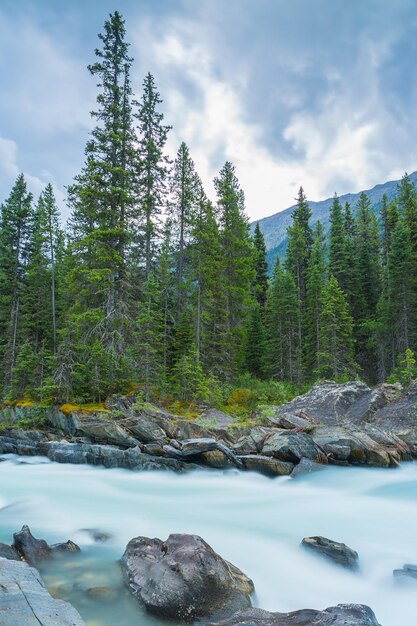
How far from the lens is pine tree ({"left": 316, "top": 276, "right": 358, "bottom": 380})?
94.8 feet

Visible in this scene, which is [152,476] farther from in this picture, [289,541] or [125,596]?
[125,596]

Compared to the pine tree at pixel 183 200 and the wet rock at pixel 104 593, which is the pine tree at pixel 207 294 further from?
the wet rock at pixel 104 593

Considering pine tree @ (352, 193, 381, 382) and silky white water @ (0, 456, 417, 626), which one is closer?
silky white water @ (0, 456, 417, 626)

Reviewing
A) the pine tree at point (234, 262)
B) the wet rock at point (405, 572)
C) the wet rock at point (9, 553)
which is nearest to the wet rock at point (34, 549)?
the wet rock at point (9, 553)

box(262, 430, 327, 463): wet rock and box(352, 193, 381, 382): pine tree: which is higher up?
box(352, 193, 381, 382): pine tree

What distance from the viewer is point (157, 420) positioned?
1700 cm

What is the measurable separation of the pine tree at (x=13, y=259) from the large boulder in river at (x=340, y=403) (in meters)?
22.7

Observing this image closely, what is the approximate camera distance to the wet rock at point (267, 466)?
12.9 meters

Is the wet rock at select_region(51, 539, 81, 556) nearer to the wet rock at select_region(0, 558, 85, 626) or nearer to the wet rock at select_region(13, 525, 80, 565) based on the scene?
the wet rock at select_region(13, 525, 80, 565)

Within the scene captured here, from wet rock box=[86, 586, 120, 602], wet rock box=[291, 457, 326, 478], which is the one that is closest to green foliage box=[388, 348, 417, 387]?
wet rock box=[291, 457, 326, 478]

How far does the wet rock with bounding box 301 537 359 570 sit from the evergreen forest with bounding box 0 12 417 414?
1461 centimetres

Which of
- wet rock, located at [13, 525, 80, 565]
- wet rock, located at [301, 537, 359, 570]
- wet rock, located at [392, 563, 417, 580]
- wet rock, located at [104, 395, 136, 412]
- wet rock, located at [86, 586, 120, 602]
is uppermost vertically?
wet rock, located at [104, 395, 136, 412]

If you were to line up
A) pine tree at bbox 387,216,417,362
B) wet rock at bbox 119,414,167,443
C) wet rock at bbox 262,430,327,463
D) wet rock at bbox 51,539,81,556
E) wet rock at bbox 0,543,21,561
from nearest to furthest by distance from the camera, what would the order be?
wet rock at bbox 0,543,21,561 < wet rock at bbox 51,539,81,556 < wet rock at bbox 262,430,327,463 < wet rock at bbox 119,414,167,443 < pine tree at bbox 387,216,417,362

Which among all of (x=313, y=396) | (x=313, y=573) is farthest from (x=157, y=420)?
(x=313, y=573)
